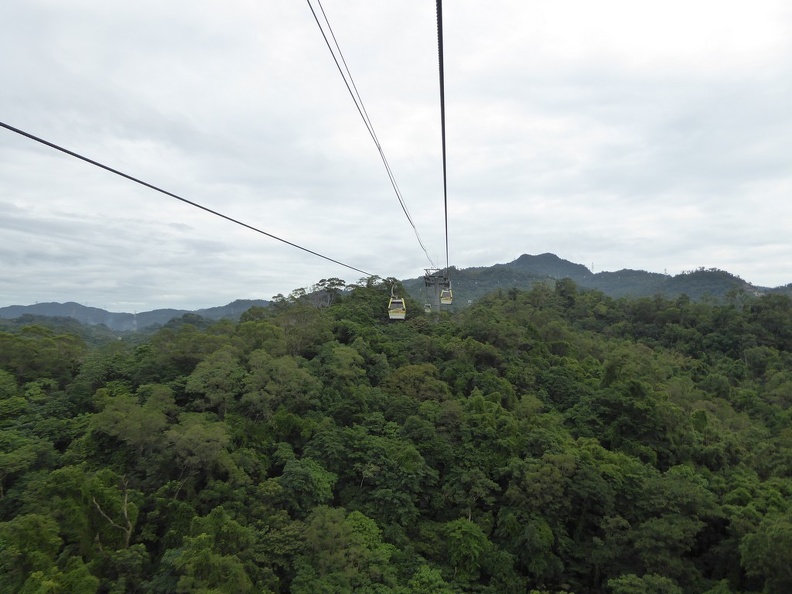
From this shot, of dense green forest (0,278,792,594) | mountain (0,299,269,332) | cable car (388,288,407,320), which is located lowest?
dense green forest (0,278,792,594)

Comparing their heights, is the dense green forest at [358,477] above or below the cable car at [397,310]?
below

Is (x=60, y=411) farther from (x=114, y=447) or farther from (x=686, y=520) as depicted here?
(x=686, y=520)

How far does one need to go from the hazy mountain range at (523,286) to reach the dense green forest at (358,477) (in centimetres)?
3838

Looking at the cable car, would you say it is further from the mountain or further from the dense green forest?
the mountain

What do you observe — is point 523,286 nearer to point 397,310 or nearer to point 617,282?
point 617,282

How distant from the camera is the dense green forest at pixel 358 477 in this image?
38.0 feet

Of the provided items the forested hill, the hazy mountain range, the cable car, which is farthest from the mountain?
the cable car

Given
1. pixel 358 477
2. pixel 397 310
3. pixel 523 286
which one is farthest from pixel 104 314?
pixel 358 477

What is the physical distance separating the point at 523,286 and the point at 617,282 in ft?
175

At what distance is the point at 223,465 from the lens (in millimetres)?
14570

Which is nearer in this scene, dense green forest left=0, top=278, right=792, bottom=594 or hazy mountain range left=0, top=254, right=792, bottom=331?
dense green forest left=0, top=278, right=792, bottom=594

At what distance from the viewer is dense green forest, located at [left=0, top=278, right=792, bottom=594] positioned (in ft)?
38.0

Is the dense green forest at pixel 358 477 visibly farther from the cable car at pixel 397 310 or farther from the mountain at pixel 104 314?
the mountain at pixel 104 314

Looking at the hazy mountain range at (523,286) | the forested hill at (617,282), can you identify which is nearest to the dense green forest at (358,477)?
the hazy mountain range at (523,286)
